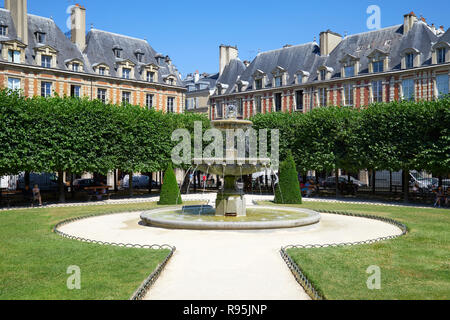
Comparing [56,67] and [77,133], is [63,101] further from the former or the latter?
[56,67]

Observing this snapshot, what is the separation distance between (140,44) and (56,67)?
9939 mm

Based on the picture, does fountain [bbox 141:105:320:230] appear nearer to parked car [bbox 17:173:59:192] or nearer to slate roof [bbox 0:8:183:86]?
parked car [bbox 17:173:59:192]

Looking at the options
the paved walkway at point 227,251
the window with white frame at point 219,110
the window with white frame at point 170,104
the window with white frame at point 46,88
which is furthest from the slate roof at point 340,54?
the paved walkway at point 227,251

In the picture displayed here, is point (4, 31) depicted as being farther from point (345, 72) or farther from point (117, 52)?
point (345, 72)

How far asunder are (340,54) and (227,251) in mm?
35317

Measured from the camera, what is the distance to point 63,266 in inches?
291

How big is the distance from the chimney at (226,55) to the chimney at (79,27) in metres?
18.6

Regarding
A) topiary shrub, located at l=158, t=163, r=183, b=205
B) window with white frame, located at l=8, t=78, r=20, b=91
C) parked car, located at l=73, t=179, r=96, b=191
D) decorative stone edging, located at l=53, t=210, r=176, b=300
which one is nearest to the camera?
decorative stone edging, located at l=53, t=210, r=176, b=300

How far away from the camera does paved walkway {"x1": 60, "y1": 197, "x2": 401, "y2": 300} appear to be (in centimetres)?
611

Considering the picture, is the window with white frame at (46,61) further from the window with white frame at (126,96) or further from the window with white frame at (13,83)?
the window with white frame at (126,96)

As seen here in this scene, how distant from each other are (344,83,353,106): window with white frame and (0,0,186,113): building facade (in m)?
16.2

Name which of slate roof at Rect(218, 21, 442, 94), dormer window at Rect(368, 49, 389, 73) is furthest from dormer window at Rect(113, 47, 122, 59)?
dormer window at Rect(368, 49, 389, 73)

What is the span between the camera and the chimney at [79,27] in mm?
36250
